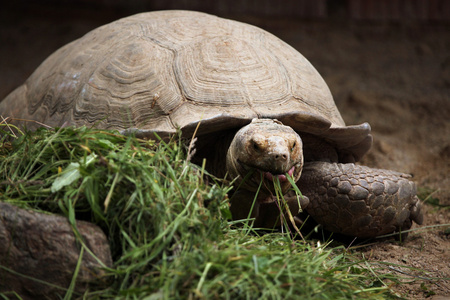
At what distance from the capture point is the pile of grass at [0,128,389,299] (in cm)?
197

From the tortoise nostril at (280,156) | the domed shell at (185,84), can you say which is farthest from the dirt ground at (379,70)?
the tortoise nostril at (280,156)

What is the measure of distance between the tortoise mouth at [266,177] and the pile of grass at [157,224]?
0.30m

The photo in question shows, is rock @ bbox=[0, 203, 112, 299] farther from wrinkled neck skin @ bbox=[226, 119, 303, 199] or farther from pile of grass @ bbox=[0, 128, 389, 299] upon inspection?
wrinkled neck skin @ bbox=[226, 119, 303, 199]

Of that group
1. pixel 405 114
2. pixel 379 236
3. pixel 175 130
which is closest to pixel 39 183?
pixel 175 130

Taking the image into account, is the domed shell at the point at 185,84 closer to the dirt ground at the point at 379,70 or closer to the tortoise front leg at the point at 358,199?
the tortoise front leg at the point at 358,199

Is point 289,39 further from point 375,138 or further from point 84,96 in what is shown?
point 84,96

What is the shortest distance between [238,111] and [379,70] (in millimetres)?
4612

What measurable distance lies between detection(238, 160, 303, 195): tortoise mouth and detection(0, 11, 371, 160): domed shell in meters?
0.37

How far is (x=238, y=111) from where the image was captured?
3023 millimetres

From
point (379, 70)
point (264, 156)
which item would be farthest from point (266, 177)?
point (379, 70)

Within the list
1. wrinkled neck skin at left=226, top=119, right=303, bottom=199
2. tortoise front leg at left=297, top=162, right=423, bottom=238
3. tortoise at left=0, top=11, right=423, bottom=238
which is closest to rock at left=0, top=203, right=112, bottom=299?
wrinkled neck skin at left=226, top=119, right=303, bottom=199

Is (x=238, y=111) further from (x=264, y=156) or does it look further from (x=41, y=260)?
(x=41, y=260)

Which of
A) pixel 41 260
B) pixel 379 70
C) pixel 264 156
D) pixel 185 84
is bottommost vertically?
pixel 379 70

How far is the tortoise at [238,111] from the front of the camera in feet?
9.59
